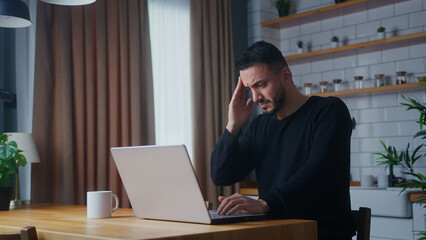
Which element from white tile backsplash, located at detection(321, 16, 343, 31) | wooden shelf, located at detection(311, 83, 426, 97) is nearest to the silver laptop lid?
wooden shelf, located at detection(311, 83, 426, 97)

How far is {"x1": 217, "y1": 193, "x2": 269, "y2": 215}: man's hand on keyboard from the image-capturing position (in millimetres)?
1681

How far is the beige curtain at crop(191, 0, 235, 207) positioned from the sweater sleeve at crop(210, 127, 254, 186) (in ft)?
7.46

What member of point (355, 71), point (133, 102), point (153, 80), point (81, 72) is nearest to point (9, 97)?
point (81, 72)

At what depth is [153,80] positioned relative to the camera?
4.41 meters

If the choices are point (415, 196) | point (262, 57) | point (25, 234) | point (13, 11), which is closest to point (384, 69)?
point (415, 196)

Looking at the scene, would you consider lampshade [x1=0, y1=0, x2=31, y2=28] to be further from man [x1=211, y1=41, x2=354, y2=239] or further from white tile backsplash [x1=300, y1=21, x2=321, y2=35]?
white tile backsplash [x1=300, y1=21, x2=321, y2=35]

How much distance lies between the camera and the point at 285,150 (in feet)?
7.02

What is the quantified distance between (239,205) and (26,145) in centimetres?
205

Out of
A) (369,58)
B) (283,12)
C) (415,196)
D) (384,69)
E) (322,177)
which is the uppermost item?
(283,12)

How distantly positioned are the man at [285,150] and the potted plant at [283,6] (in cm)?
285

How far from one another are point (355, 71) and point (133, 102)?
179 cm

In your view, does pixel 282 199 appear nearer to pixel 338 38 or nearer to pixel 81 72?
pixel 81 72

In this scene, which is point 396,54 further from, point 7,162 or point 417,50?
point 7,162

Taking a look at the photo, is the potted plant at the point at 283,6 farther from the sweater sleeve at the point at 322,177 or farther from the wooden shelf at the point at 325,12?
the sweater sleeve at the point at 322,177
